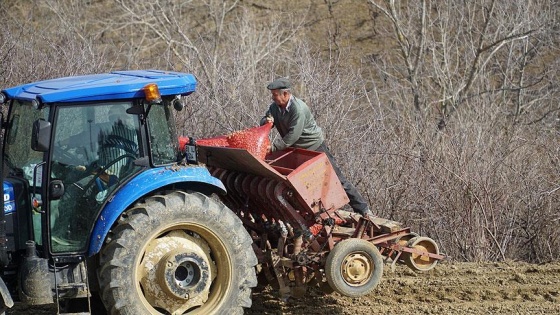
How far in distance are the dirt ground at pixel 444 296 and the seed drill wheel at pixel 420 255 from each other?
0.32 meters

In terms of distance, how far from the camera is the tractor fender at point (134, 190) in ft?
20.4

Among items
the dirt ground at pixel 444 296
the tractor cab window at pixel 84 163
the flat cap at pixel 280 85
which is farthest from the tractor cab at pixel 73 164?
the flat cap at pixel 280 85

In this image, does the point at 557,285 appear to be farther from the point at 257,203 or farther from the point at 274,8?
the point at 274,8

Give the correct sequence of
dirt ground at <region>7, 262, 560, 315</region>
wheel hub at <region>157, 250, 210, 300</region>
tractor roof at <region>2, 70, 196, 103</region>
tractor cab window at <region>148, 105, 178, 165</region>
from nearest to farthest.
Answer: tractor roof at <region>2, 70, 196, 103</region> → wheel hub at <region>157, 250, 210, 300</region> → tractor cab window at <region>148, 105, 178, 165</region> → dirt ground at <region>7, 262, 560, 315</region>

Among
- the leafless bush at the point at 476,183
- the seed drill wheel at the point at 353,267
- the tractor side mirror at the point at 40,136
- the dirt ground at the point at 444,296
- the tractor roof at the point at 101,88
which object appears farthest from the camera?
the leafless bush at the point at 476,183

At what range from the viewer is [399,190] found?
10234 millimetres

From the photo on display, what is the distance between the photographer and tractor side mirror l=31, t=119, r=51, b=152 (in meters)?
5.91

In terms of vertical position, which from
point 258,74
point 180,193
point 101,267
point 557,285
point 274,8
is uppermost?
point 274,8

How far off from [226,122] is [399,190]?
2.49 m

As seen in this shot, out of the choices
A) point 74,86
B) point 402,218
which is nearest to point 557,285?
point 402,218

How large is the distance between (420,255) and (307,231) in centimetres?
106

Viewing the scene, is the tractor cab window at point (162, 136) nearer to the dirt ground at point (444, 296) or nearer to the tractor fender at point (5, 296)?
the tractor fender at point (5, 296)

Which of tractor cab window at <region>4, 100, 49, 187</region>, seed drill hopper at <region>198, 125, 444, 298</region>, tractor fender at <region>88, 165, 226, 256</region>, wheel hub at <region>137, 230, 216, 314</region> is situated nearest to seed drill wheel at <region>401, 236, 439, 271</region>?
seed drill hopper at <region>198, 125, 444, 298</region>

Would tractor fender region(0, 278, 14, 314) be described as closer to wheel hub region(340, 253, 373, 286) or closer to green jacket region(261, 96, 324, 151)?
wheel hub region(340, 253, 373, 286)
